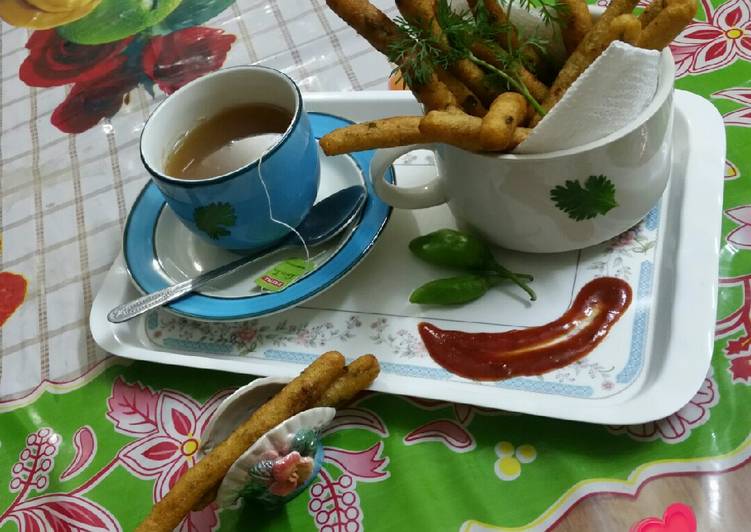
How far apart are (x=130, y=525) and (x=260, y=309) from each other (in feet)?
0.62

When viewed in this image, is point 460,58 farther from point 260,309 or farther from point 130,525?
point 130,525

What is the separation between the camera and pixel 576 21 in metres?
0.55

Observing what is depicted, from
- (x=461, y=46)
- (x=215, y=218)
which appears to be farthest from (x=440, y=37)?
(x=215, y=218)

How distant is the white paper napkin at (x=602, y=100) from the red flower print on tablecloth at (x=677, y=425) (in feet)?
0.66

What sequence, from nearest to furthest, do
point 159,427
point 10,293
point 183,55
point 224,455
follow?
point 224,455, point 159,427, point 10,293, point 183,55

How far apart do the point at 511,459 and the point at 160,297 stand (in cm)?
32

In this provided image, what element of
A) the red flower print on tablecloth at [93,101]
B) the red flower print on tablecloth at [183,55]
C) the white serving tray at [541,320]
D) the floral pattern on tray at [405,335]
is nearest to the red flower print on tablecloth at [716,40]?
the white serving tray at [541,320]

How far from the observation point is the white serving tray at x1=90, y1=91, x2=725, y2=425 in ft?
1.69

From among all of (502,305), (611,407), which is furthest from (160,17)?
(611,407)

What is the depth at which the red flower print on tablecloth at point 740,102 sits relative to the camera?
683 mm

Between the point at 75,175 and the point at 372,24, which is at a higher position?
the point at 372,24

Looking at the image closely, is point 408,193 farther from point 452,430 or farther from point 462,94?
point 452,430

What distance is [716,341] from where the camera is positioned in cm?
54

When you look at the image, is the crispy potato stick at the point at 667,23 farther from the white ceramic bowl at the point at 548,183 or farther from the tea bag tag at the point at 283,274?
the tea bag tag at the point at 283,274
